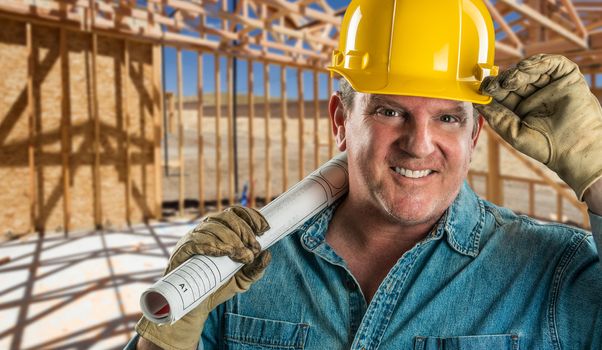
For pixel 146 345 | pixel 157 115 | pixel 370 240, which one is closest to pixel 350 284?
pixel 370 240

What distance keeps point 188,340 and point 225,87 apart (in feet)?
27.2

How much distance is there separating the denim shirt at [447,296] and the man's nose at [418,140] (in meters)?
0.28

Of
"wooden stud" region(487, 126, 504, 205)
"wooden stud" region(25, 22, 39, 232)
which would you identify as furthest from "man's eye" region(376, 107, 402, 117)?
"wooden stud" region(487, 126, 504, 205)

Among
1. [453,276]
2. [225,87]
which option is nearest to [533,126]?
[453,276]

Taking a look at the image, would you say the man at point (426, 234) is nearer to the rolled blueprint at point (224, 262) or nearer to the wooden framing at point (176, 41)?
the rolled blueprint at point (224, 262)

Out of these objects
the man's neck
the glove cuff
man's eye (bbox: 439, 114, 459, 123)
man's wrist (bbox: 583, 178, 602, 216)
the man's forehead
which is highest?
the man's forehead

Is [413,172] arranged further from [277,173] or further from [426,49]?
[277,173]

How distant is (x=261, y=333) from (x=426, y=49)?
3.62ft

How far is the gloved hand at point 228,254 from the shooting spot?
1.33m

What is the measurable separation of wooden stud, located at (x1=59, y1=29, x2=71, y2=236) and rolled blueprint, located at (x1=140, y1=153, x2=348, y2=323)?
272 inches

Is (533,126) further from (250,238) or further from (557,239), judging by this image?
(250,238)

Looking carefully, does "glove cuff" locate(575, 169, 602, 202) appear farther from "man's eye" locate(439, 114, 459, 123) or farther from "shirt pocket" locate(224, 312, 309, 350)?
"shirt pocket" locate(224, 312, 309, 350)

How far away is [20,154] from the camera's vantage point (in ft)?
23.6

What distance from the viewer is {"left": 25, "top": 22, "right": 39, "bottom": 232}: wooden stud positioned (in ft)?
23.0
